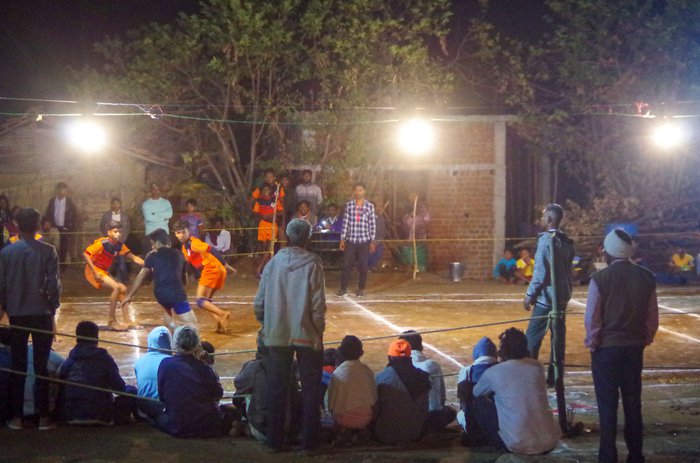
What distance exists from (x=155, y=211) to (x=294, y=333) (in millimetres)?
13024

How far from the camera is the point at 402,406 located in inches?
305

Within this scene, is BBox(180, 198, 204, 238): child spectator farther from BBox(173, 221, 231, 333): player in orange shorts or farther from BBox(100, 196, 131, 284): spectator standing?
BBox(173, 221, 231, 333): player in orange shorts

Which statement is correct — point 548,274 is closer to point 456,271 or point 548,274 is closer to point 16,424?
point 16,424

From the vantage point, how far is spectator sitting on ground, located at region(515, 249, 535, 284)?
19.5 m

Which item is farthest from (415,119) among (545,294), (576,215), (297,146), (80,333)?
(80,333)

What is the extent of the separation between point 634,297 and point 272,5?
47.4 feet

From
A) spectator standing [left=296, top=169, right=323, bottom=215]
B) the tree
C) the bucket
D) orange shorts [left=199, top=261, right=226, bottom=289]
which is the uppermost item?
the tree

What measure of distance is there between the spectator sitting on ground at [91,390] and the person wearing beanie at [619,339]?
3978 millimetres

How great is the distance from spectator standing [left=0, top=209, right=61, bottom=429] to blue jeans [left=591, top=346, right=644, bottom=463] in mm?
4508

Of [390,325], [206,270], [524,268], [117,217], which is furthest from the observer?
[524,268]

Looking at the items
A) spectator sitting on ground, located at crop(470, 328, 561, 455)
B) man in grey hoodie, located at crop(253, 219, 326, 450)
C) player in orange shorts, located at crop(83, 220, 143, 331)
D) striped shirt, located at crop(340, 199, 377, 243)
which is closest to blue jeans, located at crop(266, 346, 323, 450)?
man in grey hoodie, located at crop(253, 219, 326, 450)

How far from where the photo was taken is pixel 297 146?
841 inches

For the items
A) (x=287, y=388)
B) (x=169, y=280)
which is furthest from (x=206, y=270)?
(x=287, y=388)

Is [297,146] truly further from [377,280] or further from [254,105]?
[377,280]
